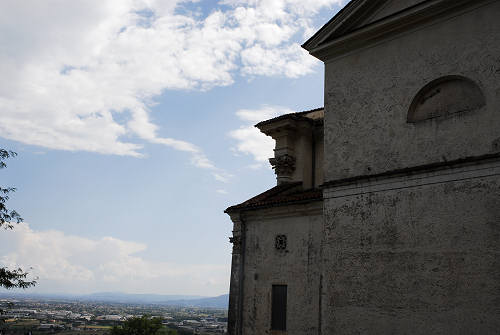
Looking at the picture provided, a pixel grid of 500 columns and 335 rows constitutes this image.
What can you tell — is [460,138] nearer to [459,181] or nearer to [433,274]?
[459,181]

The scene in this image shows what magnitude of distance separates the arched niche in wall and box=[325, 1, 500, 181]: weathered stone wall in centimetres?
13

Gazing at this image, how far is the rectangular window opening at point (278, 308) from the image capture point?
14.9 m

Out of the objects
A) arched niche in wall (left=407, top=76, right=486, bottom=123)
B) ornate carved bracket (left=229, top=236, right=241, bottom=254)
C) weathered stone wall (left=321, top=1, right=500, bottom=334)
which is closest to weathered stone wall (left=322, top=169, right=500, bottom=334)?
weathered stone wall (left=321, top=1, right=500, bottom=334)

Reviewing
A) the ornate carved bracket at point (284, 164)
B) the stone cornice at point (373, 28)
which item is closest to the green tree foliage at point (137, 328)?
the ornate carved bracket at point (284, 164)

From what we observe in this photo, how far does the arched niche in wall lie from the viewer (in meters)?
10.1

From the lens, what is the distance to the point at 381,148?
1131 centimetres

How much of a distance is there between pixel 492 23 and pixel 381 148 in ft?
11.0

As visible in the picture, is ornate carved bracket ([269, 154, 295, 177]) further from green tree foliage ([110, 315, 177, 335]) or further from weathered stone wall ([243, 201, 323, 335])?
green tree foliage ([110, 315, 177, 335])

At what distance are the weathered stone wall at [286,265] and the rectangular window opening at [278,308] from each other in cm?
15

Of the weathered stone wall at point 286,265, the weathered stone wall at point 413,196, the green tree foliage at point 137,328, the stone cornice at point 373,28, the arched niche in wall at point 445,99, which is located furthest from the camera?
the green tree foliage at point 137,328

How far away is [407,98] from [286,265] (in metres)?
6.50

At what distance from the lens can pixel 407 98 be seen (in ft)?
36.3

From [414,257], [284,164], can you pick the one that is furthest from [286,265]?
[414,257]

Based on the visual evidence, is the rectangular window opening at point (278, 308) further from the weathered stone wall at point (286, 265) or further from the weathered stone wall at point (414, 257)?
the weathered stone wall at point (414, 257)
